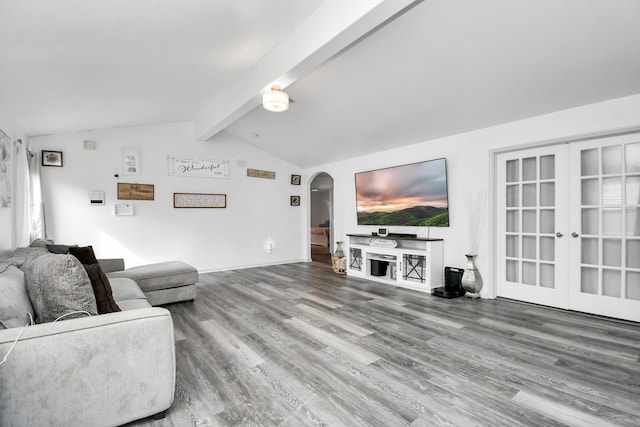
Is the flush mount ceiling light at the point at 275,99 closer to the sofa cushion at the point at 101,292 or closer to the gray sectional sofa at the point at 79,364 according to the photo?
the sofa cushion at the point at 101,292

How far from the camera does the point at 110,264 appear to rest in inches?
151

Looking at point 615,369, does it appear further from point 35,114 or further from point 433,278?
point 35,114

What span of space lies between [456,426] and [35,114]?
4872mm

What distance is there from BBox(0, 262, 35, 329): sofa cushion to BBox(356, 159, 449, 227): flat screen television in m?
4.44

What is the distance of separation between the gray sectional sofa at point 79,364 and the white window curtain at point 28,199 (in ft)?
7.67

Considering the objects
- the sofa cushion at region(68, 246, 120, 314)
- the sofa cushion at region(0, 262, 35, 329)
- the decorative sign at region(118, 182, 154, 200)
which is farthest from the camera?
the decorative sign at region(118, 182, 154, 200)

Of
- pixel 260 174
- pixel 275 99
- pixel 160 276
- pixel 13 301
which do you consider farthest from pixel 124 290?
pixel 260 174

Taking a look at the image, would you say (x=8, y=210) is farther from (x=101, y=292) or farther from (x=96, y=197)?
(x=101, y=292)

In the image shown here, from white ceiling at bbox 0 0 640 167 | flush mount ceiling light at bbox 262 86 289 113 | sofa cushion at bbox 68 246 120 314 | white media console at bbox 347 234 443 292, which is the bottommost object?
white media console at bbox 347 234 443 292

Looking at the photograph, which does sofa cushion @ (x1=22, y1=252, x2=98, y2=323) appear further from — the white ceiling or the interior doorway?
the interior doorway

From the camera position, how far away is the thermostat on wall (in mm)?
4742

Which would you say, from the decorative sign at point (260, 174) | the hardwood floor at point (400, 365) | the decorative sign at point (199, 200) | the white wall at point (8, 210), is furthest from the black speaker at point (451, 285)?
the white wall at point (8, 210)

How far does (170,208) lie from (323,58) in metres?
4.01

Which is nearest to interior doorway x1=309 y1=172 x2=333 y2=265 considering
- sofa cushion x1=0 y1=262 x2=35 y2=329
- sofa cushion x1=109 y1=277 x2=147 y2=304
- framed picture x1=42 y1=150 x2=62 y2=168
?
sofa cushion x1=109 y1=277 x2=147 y2=304
